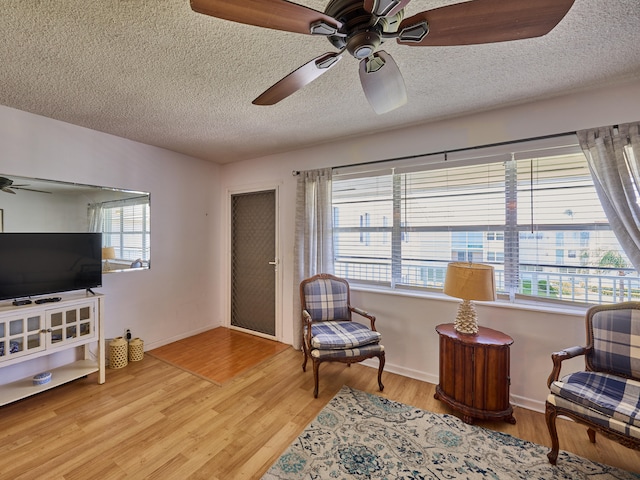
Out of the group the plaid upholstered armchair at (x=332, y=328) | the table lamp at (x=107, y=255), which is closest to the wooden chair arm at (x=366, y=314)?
the plaid upholstered armchair at (x=332, y=328)

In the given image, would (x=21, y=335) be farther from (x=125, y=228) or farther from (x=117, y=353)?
(x=125, y=228)

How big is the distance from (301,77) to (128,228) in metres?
2.78

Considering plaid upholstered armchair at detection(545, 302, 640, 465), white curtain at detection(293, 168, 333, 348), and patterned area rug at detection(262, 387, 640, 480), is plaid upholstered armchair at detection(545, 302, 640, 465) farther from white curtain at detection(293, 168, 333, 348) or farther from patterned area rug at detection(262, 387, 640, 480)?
white curtain at detection(293, 168, 333, 348)

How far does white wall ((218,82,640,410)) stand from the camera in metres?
2.08

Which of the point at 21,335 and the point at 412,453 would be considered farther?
the point at 21,335

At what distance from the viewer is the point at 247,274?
402cm

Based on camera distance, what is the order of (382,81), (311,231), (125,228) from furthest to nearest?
(311,231) < (125,228) < (382,81)

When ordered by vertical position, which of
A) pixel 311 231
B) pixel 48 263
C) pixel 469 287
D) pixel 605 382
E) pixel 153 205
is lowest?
pixel 605 382

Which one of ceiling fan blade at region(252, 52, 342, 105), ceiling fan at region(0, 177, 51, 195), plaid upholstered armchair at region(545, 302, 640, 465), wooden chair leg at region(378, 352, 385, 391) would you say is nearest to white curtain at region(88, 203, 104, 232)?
ceiling fan at region(0, 177, 51, 195)

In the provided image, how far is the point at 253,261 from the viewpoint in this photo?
395cm

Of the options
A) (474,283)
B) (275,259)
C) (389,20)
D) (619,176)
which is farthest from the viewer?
(275,259)

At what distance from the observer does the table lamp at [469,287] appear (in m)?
2.07

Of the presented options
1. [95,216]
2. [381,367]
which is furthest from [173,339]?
[381,367]

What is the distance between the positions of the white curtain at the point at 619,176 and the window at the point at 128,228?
4248 millimetres
